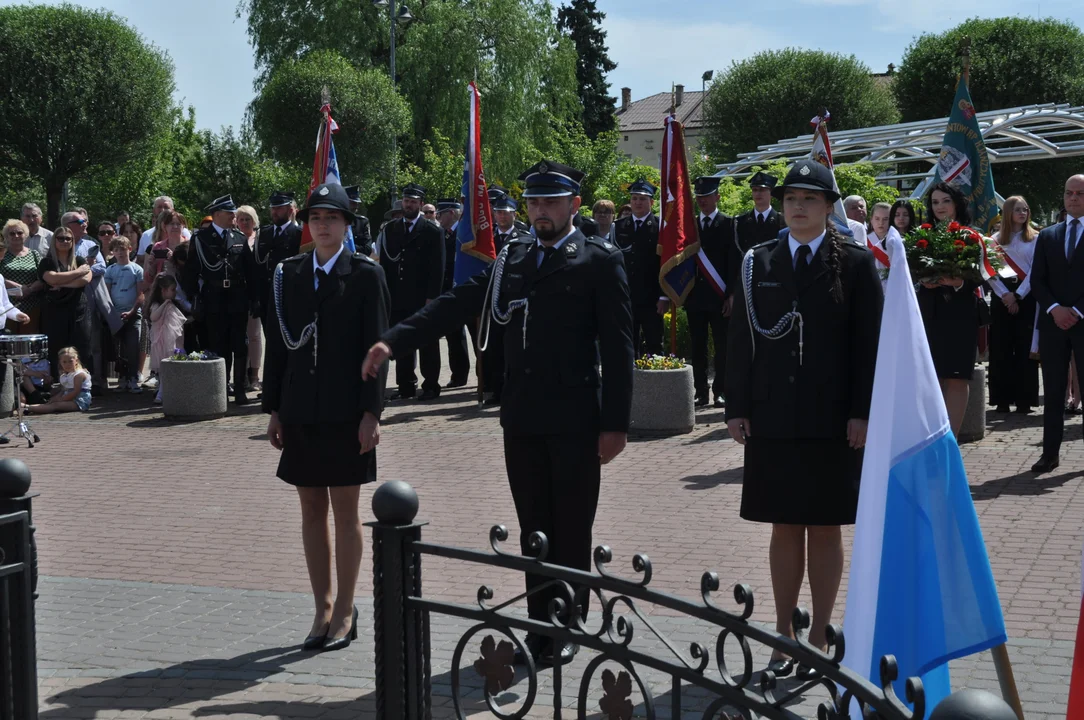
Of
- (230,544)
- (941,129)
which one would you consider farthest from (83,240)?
(941,129)

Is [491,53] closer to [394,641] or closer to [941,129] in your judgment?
[941,129]

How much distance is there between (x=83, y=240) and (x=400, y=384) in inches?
171

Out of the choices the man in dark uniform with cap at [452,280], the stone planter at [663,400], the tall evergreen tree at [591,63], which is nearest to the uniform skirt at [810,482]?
→ the stone planter at [663,400]

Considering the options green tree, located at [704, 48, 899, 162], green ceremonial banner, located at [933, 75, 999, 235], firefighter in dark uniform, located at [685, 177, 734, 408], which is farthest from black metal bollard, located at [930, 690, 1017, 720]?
green tree, located at [704, 48, 899, 162]

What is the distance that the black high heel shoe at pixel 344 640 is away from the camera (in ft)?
18.7

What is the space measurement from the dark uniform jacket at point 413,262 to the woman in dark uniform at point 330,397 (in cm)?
780

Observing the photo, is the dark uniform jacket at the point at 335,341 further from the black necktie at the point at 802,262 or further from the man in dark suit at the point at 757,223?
the man in dark suit at the point at 757,223

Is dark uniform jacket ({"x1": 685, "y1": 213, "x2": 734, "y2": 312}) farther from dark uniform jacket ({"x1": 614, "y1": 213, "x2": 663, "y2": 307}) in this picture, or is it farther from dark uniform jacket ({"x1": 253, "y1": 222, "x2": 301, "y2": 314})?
dark uniform jacket ({"x1": 253, "y1": 222, "x2": 301, "y2": 314})

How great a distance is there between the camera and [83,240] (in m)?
15.5

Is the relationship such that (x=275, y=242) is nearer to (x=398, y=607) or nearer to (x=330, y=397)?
(x=330, y=397)

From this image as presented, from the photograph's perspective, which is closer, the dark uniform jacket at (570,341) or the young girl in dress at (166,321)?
the dark uniform jacket at (570,341)

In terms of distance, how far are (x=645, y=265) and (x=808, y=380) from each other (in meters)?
8.80

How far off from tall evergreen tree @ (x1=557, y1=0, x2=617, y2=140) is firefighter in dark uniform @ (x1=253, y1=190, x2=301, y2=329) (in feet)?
180

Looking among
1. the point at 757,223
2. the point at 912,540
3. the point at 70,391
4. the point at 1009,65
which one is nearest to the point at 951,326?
the point at 757,223
